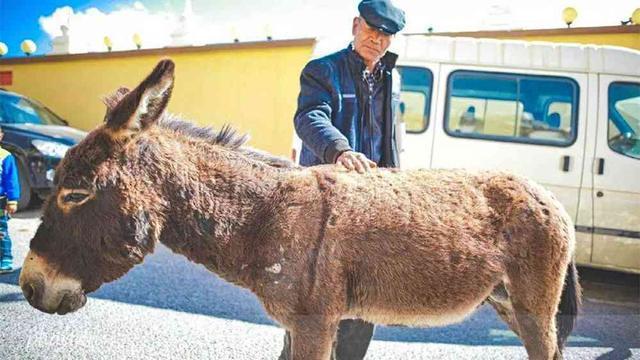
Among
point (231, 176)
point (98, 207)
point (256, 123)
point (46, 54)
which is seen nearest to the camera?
point (98, 207)

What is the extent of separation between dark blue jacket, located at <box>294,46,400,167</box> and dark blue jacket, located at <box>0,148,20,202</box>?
1.16 metres

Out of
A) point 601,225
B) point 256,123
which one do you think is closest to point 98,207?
point 256,123

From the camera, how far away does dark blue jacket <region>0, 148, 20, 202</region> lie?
1.70 m

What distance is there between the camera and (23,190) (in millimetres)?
1875

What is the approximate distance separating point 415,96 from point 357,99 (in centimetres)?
219

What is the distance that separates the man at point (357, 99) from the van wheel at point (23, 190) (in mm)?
1195

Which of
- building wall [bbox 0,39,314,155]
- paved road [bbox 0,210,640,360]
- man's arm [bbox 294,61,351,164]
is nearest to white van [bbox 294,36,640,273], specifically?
paved road [bbox 0,210,640,360]

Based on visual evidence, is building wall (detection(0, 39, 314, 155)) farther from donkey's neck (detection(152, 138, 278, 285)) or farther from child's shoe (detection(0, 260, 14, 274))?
child's shoe (detection(0, 260, 14, 274))

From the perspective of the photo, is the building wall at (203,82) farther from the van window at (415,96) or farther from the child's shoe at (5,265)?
the van window at (415,96)

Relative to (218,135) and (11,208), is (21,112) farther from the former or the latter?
(218,135)

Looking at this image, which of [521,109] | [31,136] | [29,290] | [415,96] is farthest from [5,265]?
[521,109]

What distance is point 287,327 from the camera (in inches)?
49.5

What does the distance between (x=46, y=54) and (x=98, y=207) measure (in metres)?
0.98

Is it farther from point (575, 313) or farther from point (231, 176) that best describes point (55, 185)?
point (575, 313)
